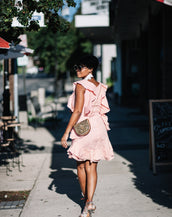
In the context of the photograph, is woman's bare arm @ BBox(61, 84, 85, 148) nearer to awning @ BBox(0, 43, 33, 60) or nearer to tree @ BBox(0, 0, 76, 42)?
tree @ BBox(0, 0, 76, 42)

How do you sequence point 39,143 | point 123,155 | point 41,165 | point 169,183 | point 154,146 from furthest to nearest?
point 39,143 < point 123,155 < point 41,165 < point 154,146 < point 169,183

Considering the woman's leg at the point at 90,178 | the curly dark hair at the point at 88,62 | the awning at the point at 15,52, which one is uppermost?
the awning at the point at 15,52

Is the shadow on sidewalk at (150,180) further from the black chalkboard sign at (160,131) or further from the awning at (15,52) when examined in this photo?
the awning at (15,52)

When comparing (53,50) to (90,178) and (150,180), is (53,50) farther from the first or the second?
(90,178)

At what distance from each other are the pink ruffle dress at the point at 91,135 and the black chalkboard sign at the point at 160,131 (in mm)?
2177

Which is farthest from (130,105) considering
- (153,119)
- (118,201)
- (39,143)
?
(118,201)

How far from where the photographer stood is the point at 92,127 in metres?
4.51

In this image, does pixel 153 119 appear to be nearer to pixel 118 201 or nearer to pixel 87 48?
pixel 118 201

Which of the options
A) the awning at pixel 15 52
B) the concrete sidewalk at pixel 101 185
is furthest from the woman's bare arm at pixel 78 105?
the awning at pixel 15 52

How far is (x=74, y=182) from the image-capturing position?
6191 mm

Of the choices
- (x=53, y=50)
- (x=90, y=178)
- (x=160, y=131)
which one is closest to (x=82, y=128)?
(x=90, y=178)

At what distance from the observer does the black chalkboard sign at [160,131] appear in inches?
261

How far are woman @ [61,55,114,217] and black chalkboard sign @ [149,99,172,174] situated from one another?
211cm

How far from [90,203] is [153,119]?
254 cm
